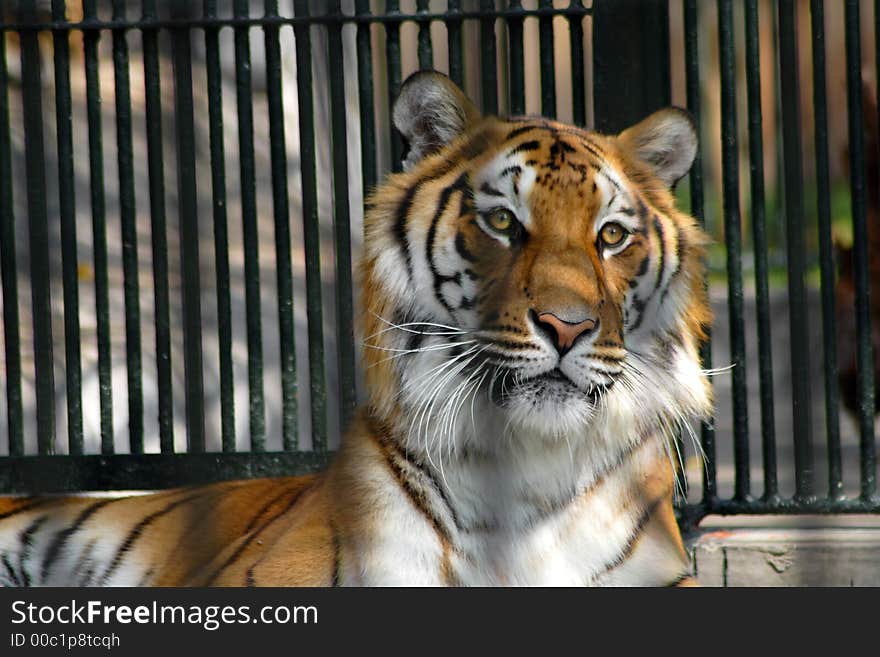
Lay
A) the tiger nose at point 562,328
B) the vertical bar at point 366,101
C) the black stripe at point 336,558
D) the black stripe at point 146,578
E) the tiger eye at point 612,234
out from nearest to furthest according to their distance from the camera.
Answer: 1. the tiger nose at point 562,328
2. the black stripe at point 336,558
3. the tiger eye at point 612,234
4. the black stripe at point 146,578
5. the vertical bar at point 366,101

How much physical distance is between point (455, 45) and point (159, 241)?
0.98m

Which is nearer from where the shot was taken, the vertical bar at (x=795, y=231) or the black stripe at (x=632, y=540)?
the black stripe at (x=632, y=540)

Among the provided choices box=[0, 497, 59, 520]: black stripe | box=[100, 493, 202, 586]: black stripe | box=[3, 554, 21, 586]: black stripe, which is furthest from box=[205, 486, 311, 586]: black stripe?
box=[0, 497, 59, 520]: black stripe

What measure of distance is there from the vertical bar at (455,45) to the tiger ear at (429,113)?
634 millimetres

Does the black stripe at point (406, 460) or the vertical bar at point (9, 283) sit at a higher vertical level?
A: the vertical bar at point (9, 283)

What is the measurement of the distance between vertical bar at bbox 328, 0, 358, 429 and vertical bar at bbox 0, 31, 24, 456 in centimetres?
92

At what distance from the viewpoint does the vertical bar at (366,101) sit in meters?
3.06

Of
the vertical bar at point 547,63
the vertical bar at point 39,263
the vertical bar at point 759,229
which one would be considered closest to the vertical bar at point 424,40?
the vertical bar at point 547,63

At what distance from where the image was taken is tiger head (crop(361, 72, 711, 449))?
6.89 ft

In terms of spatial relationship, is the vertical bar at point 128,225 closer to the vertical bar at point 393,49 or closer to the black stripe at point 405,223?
the vertical bar at point 393,49

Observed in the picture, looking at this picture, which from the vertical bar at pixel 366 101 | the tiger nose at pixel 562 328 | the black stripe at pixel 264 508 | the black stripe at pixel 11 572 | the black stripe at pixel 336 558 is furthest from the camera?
the vertical bar at pixel 366 101

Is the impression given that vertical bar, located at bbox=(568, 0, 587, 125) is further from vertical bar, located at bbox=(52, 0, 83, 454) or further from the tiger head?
vertical bar, located at bbox=(52, 0, 83, 454)

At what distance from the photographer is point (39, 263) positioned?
3.19m

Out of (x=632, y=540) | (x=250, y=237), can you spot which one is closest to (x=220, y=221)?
(x=250, y=237)
